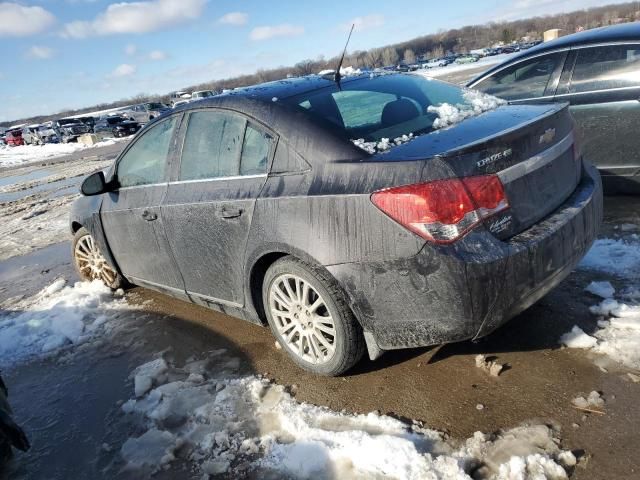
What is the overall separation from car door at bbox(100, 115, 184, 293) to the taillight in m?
2.07

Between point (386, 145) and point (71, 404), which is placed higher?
point (386, 145)

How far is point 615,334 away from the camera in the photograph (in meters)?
2.94

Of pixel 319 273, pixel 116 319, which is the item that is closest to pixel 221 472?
pixel 319 273

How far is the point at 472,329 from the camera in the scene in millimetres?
2432

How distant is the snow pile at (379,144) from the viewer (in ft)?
8.77

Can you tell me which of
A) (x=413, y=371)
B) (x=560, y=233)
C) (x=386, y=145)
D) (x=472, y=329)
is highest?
(x=386, y=145)

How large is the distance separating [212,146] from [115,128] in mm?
36124

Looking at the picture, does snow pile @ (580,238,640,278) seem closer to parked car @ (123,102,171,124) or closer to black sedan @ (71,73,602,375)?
black sedan @ (71,73,602,375)

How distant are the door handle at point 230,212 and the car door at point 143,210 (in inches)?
30.8

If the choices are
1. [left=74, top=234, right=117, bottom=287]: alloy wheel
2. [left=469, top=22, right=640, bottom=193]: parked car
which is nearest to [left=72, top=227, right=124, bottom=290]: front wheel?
[left=74, top=234, right=117, bottom=287]: alloy wheel

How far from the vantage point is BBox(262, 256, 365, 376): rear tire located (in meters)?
2.75

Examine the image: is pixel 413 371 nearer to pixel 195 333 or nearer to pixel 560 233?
pixel 560 233

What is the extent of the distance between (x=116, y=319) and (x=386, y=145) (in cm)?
306

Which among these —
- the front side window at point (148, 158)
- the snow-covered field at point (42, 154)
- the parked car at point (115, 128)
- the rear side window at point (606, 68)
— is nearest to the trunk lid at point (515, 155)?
the front side window at point (148, 158)
